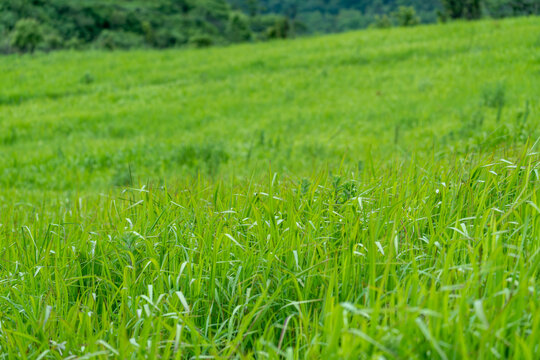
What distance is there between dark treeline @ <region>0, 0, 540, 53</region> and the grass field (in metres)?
15.8

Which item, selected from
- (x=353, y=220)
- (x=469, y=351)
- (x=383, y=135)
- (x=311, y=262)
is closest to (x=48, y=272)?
(x=311, y=262)

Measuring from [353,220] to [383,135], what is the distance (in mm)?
6402

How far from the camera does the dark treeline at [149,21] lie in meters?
33.8

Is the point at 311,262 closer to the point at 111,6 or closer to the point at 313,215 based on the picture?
the point at 313,215

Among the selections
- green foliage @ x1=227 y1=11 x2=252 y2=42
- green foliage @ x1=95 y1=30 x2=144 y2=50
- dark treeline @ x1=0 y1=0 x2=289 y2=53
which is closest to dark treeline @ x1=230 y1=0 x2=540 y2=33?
dark treeline @ x1=0 y1=0 x2=289 y2=53

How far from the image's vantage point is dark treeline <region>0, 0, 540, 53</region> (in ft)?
111

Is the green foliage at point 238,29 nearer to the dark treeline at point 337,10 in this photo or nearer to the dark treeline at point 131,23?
the dark treeline at point 131,23

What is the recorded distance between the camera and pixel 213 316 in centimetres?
178

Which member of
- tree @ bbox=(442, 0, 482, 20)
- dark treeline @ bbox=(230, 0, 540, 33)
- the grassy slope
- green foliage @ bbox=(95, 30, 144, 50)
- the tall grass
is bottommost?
the grassy slope

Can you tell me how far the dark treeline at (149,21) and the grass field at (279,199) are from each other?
51.9 feet

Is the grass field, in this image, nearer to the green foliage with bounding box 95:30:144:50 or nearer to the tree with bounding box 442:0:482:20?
the tree with bounding box 442:0:482:20

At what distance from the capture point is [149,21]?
285 ft

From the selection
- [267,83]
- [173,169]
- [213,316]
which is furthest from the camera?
[267,83]

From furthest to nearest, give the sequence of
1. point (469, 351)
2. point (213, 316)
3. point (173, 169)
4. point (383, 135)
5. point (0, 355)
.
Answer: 1. point (383, 135)
2. point (173, 169)
3. point (213, 316)
4. point (0, 355)
5. point (469, 351)
